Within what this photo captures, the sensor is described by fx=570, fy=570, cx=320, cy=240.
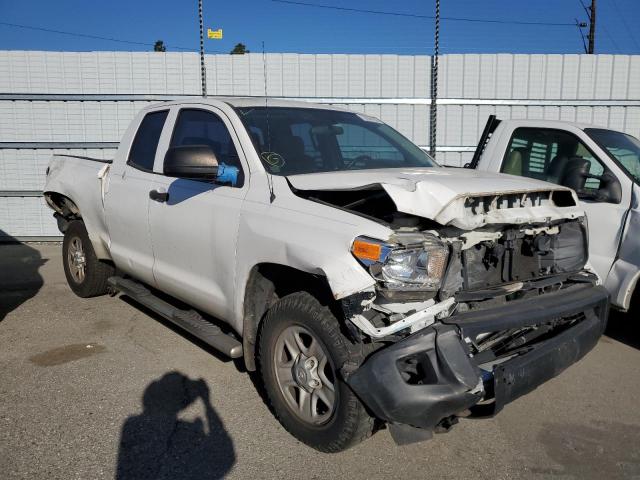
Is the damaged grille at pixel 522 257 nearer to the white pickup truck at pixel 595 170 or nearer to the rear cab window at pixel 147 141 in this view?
the white pickup truck at pixel 595 170

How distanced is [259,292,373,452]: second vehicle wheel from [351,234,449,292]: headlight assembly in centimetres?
41

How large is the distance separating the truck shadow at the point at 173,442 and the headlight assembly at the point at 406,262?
55.3 inches

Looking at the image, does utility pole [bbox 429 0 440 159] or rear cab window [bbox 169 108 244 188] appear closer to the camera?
rear cab window [bbox 169 108 244 188]

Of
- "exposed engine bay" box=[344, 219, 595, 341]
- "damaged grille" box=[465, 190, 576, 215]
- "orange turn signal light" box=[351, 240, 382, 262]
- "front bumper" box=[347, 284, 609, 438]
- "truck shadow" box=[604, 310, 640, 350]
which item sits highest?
"damaged grille" box=[465, 190, 576, 215]

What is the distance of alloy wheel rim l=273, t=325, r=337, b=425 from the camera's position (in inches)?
120

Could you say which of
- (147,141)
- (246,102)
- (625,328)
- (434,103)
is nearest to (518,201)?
(246,102)

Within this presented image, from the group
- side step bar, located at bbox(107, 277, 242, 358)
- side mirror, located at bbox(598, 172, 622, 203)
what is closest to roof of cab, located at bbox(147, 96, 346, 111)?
side step bar, located at bbox(107, 277, 242, 358)

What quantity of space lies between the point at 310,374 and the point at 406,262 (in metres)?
0.86

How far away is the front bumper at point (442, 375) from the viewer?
2611mm

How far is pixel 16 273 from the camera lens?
780cm

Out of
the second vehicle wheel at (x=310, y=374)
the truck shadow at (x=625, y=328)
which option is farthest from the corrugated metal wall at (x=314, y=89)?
the second vehicle wheel at (x=310, y=374)

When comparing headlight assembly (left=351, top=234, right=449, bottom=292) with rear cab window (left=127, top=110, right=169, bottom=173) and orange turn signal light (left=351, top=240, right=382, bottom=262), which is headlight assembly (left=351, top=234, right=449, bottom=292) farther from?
rear cab window (left=127, top=110, right=169, bottom=173)

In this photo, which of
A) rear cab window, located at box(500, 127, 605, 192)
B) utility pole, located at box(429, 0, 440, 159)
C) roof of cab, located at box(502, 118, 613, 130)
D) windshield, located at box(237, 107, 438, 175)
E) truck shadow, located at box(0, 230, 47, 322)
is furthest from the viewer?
utility pole, located at box(429, 0, 440, 159)

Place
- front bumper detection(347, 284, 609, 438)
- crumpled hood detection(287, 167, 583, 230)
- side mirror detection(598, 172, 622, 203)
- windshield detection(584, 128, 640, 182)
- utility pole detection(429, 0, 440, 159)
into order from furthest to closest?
utility pole detection(429, 0, 440, 159)
windshield detection(584, 128, 640, 182)
side mirror detection(598, 172, 622, 203)
crumpled hood detection(287, 167, 583, 230)
front bumper detection(347, 284, 609, 438)
